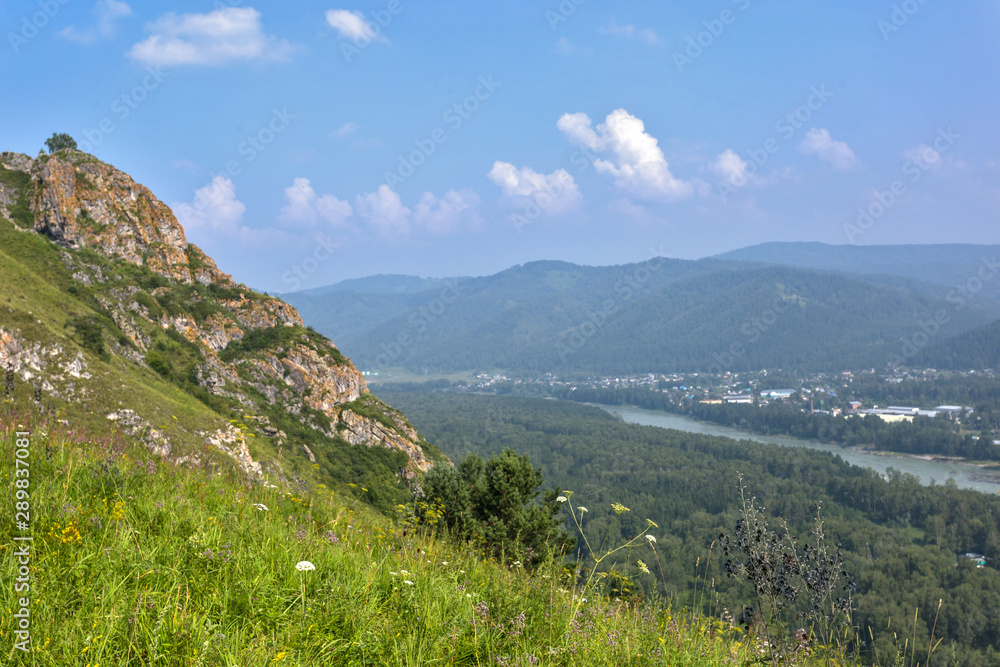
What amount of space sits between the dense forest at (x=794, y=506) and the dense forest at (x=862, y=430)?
126 ft

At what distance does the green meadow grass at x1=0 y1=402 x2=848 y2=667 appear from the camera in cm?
214

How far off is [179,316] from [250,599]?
146 feet

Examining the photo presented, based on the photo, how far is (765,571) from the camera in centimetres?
304

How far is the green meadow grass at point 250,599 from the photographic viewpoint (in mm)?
2143

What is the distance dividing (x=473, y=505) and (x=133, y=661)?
40.2ft

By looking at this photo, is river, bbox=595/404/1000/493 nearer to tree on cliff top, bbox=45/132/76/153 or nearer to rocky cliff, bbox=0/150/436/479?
rocky cliff, bbox=0/150/436/479

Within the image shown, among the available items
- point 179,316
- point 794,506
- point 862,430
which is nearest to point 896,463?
point 862,430

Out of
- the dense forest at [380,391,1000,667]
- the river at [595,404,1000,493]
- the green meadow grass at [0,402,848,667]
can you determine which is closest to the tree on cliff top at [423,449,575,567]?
the dense forest at [380,391,1000,667]

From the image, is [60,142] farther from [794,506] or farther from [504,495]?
[794,506]

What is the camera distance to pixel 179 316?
131ft

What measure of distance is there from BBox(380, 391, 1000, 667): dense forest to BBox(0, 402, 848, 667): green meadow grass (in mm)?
1279

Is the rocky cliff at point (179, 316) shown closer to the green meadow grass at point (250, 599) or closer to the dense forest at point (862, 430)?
the green meadow grass at point (250, 599)

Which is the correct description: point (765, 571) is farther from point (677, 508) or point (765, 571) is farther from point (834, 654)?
point (677, 508)

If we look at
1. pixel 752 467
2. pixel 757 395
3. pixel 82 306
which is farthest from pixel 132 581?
pixel 757 395
